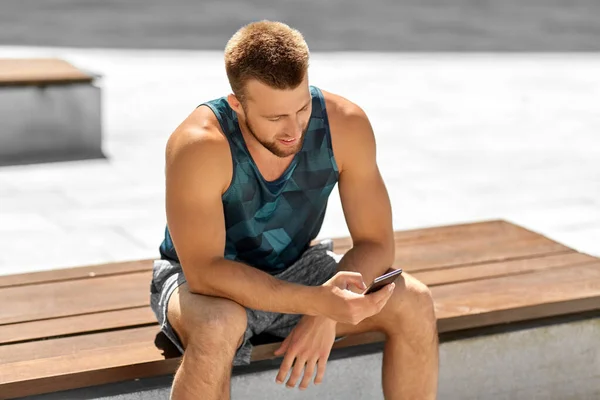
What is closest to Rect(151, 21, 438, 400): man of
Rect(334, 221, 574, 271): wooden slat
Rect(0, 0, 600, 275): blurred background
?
Rect(334, 221, 574, 271): wooden slat

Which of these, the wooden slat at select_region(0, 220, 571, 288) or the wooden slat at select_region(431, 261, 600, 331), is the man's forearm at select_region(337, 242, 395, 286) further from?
the wooden slat at select_region(0, 220, 571, 288)

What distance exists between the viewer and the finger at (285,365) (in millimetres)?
3414

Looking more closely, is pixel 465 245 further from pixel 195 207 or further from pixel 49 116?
pixel 49 116

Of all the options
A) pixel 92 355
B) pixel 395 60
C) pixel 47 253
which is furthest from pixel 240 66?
pixel 395 60

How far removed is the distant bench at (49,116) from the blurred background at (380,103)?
0.09 meters

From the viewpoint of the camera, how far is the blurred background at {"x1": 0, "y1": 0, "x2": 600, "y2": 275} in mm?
6422

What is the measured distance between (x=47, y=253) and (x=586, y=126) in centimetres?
499

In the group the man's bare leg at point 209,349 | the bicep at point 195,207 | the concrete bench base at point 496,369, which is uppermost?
the bicep at point 195,207

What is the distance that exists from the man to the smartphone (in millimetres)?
22

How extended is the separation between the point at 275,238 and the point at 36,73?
14.9ft

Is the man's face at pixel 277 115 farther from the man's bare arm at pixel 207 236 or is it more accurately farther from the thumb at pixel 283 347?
the thumb at pixel 283 347

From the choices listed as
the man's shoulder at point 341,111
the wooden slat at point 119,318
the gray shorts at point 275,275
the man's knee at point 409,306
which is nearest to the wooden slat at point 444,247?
the wooden slat at point 119,318

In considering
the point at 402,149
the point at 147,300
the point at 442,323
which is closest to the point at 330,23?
the point at 402,149

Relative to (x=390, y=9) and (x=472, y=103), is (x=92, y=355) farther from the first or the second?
(x=390, y=9)
